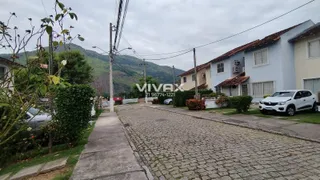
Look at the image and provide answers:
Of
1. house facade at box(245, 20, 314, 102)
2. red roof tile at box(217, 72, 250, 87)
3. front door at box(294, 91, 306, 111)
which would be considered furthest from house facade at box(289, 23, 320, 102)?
red roof tile at box(217, 72, 250, 87)

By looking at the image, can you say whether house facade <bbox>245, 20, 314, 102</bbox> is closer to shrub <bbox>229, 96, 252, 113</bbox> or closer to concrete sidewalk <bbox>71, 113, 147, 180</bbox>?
shrub <bbox>229, 96, 252, 113</bbox>

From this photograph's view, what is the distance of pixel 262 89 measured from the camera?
18.7m

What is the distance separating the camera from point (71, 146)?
689 cm

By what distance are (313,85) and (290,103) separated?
5.45 meters

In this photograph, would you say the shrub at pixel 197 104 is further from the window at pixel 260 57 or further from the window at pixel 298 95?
the window at pixel 298 95

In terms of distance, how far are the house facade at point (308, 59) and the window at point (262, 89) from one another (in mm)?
2122

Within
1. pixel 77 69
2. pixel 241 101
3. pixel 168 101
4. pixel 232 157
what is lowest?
pixel 232 157

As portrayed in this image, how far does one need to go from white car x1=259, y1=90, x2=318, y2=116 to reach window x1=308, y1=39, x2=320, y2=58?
4.12 metres

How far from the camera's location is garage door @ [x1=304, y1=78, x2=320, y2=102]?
1459 centimetres

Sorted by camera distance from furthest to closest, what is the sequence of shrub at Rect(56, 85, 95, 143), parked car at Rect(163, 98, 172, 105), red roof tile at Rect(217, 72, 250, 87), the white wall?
parked car at Rect(163, 98, 172, 105)
the white wall
red roof tile at Rect(217, 72, 250, 87)
shrub at Rect(56, 85, 95, 143)

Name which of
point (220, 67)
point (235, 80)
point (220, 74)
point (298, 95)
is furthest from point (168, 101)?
point (298, 95)

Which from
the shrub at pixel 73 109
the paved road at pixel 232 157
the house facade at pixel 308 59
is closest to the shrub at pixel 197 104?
the house facade at pixel 308 59

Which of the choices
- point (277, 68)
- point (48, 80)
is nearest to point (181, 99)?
point (277, 68)

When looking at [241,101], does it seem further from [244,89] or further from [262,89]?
[244,89]
